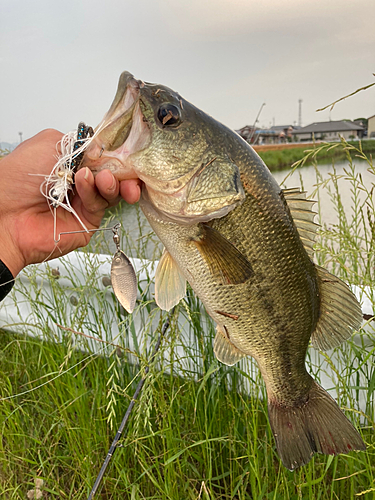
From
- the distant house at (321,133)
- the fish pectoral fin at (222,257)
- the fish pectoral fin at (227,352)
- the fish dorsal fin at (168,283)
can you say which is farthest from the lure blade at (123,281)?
the distant house at (321,133)

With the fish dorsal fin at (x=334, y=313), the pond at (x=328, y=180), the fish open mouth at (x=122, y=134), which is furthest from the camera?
the pond at (x=328, y=180)

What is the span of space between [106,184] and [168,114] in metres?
0.27

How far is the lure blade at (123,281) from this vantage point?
1114 mm

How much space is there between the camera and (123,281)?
1.12 m

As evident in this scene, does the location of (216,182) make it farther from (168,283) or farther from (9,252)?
(9,252)

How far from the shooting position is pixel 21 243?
4.47 feet

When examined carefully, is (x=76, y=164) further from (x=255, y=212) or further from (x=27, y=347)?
(x=27, y=347)

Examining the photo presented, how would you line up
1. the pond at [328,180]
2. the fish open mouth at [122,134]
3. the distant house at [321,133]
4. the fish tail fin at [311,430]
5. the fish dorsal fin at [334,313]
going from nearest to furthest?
1. the fish open mouth at [122,134]
2. the fish tail fin at [311,430]
3. the fish dorsal fin at [334,313]
4. the pond at [328,180]
5. the distant house at [321,133]

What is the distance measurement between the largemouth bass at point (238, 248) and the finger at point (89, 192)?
0.04 meters

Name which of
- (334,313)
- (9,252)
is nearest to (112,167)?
(9,252)

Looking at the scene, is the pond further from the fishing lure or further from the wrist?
the wrist

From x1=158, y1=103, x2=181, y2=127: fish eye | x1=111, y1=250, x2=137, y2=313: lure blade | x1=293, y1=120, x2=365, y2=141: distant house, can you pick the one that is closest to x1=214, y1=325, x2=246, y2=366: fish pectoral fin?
x1=111, y1=250, x2=137, y2=313: lure blade

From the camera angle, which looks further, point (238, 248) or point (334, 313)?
point (334, 313)

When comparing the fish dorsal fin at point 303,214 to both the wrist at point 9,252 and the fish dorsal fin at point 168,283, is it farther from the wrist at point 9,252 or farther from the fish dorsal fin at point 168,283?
the wrist at point 9,252
